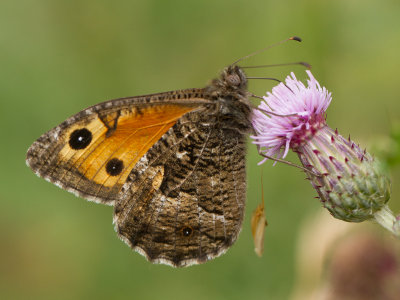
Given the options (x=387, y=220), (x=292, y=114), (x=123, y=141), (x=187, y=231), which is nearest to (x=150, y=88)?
(x=123, y=141)

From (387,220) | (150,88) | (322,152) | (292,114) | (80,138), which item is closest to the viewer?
(387,220)

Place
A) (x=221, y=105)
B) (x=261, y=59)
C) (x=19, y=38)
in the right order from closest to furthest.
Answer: (x=221, y=105), (x=261, y=59), (x=19, y=38)

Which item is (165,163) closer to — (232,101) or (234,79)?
(232,101)

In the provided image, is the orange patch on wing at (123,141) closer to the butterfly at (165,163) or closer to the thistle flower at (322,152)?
the butterfly at (165,163)

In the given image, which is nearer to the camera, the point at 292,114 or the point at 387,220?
the point at 387,220

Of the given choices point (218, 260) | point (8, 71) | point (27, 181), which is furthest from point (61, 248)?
point (8, 71)

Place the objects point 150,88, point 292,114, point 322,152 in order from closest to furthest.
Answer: point 322,152, point 292,114, point 150,88

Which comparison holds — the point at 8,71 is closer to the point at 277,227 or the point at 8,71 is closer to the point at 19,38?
the point at 19,38
